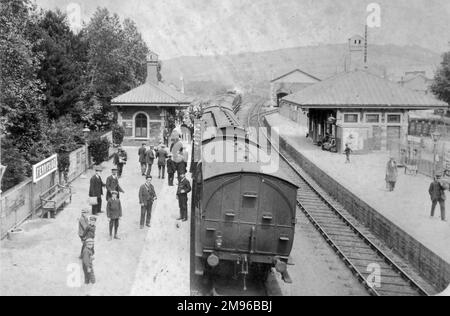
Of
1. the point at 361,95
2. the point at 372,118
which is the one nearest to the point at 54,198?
the point at 372,118

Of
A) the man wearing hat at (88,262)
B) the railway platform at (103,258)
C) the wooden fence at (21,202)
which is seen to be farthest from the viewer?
the wooden fence at (21,202)

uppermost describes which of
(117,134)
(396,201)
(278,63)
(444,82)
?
(278,63)

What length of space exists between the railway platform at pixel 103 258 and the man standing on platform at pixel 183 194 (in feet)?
1.04

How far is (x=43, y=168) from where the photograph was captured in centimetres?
1394

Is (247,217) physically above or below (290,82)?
below

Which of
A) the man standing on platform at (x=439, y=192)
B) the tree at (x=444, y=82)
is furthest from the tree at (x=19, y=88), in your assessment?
the tree at (x=444, y=82)

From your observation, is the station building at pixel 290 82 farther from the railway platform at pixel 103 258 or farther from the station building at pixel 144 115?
the railway platform at pixel 103 258

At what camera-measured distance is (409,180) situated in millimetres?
20922

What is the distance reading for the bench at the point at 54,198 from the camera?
13742 mm

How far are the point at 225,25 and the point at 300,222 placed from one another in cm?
3618

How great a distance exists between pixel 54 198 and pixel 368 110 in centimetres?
1962

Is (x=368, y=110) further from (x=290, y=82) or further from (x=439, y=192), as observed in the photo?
(x=290, y=82)

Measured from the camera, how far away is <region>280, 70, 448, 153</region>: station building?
27859 millimetres

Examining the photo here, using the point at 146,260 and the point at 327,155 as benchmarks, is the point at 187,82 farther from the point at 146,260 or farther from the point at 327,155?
the point at 146,260
